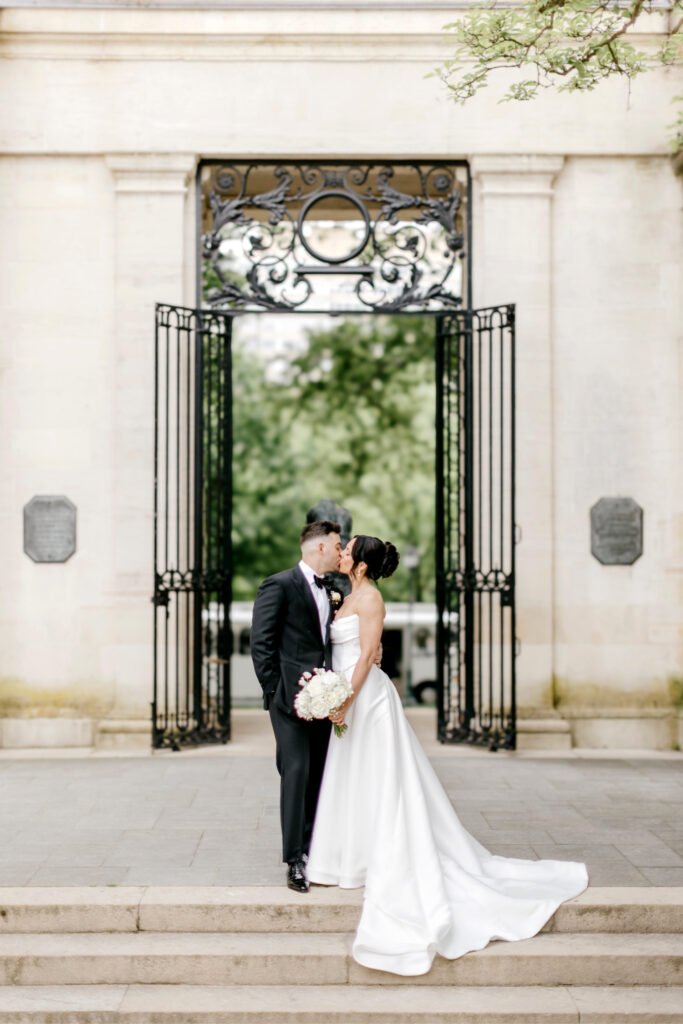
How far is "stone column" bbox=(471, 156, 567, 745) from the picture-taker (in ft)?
34.6

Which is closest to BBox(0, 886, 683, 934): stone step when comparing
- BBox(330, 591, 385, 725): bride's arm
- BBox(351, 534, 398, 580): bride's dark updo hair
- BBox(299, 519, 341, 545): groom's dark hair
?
BBox(330, 591, 385, 725): bride's arm

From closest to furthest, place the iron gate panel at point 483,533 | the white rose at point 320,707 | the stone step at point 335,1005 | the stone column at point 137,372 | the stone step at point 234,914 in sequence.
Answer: the stone step at point 335,1005, the white rose at point 320,707, the stone step at point 234,914, the iron gate panel at point 483,533, the stone column at point 137,372

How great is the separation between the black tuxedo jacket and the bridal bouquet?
7.8 inches

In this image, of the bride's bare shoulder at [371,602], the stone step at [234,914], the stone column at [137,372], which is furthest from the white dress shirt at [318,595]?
the stone column at [137,372]

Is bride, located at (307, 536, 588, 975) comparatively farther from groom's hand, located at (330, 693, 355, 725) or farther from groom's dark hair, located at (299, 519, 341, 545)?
groom's dark hair, located at (299, 519, 341, 545)

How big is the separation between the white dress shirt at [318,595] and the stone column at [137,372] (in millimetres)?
4660

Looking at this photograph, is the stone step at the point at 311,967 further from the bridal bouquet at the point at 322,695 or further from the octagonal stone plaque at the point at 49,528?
the octagonal stone plaque at the point at 49,528

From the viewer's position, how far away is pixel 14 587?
10.6 meters

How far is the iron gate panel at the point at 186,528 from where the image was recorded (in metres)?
10.4

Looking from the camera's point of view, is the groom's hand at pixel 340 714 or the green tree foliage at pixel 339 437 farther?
the green tree foliage at pixel 339 437

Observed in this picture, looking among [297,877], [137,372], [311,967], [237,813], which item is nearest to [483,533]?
[137,372]

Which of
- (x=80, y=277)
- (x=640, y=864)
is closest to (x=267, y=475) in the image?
(x=80, y=277)

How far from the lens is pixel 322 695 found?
567 centimetres

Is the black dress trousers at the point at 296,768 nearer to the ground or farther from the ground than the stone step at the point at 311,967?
farther from the ground
